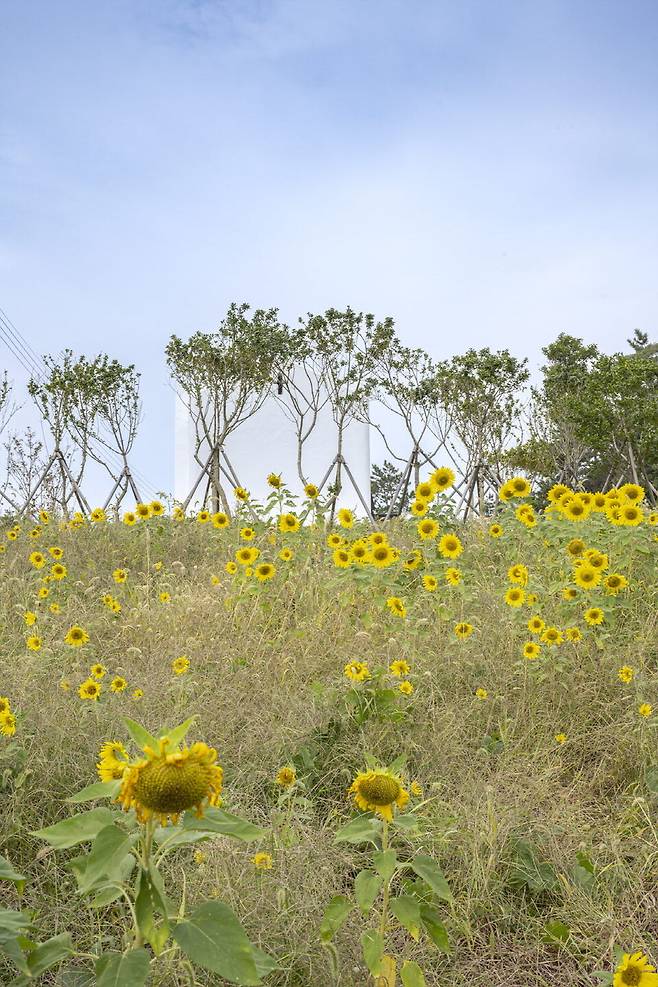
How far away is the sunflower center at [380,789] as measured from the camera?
147 cm

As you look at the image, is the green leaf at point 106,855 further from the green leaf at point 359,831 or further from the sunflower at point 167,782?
the green leaf at point 359,831

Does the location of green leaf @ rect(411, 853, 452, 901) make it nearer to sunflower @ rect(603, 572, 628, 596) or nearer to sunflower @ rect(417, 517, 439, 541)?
sunflower @ rect(603, 572, 628, 596)

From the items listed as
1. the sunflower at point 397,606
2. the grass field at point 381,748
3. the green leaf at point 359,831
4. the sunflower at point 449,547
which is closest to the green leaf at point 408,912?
the grass field at point 381,748

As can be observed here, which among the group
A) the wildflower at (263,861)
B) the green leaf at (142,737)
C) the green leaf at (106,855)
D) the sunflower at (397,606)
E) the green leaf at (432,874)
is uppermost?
the sunflower at (397,606)

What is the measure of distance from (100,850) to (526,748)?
1997 mm

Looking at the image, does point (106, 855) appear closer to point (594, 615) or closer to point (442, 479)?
point (594, 615)

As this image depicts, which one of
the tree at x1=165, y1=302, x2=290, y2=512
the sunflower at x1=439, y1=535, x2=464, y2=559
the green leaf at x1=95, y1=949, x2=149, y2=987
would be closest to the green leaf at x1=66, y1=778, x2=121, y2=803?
the green leaf at x1=95, y1=949, x2=149, y2=987

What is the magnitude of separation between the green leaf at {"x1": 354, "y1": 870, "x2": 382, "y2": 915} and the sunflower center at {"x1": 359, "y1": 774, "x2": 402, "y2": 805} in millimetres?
138

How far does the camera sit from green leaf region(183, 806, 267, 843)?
112 cm

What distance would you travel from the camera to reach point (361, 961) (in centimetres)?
174

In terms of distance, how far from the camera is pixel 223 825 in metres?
1.14

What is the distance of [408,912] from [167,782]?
26.3 inches

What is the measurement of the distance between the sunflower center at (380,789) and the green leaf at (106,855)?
19.0 inches

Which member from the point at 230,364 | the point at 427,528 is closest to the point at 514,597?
the point at 427,528
